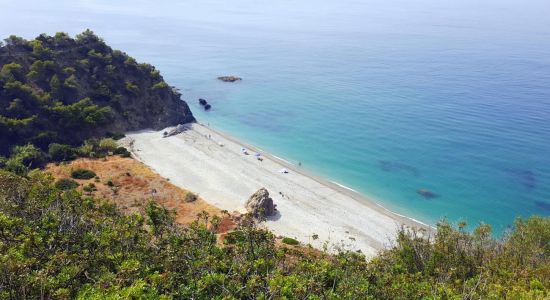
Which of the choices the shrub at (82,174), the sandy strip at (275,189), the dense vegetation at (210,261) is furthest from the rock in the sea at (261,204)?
the shrub at (82,174)

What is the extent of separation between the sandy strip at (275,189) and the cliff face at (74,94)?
6.31 m

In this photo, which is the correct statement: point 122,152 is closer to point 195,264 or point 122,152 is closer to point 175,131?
point 175,131

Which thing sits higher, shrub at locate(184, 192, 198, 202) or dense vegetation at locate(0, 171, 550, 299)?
dense vegetation at locate(0, 171, 550, 299)

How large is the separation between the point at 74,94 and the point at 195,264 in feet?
212

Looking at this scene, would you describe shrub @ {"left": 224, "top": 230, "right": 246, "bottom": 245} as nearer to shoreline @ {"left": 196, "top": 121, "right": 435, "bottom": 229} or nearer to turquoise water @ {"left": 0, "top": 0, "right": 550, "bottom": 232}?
shoreline @ {"left": 196, "top": 121, "right": 435, "bottom": 229}

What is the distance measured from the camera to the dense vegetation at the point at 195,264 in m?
17.8

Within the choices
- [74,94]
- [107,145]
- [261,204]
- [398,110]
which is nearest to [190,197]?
[261,204]

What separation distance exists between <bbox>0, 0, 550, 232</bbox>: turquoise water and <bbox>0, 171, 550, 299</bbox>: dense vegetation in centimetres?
2905

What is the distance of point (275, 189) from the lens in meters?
58.9

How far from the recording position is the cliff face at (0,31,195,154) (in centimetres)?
6431

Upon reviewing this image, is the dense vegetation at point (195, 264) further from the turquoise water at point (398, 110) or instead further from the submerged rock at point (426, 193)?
the turquoise water at point (398, 110)

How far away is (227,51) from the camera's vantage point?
548 feet

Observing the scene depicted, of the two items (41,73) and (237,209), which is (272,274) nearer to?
(237,209)

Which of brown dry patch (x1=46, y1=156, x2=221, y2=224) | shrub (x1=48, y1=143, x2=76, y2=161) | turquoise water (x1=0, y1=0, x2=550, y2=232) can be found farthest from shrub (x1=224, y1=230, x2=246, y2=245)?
shrub (x1=48, y1=143, x2=76, y2=161)
